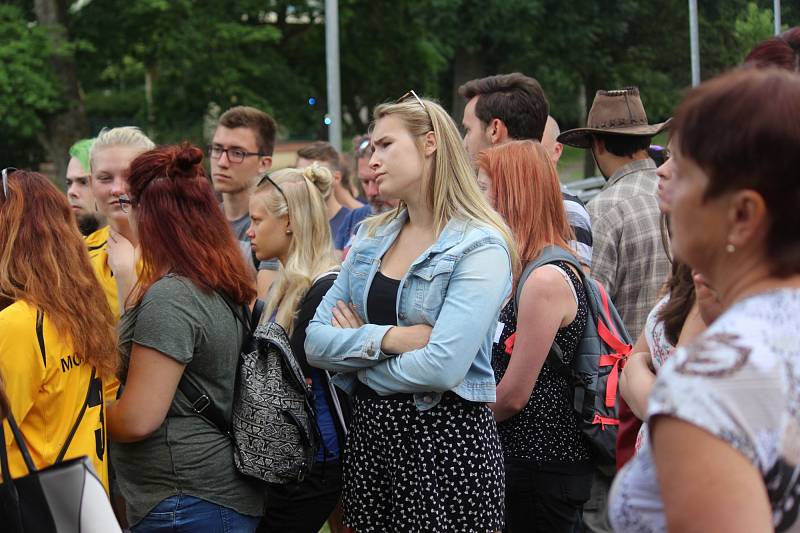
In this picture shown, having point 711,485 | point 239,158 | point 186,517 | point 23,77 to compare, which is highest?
point 23,77

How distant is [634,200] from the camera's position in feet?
15.4

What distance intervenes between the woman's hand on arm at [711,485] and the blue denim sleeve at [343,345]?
5.84 ft

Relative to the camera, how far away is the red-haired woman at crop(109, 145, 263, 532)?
3.18 m

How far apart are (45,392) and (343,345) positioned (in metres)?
0.93

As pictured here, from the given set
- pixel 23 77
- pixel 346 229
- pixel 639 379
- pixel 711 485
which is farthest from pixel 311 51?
pixel 711 485

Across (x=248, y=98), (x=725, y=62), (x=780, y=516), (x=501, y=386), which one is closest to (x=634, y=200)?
(x=501, y=386)

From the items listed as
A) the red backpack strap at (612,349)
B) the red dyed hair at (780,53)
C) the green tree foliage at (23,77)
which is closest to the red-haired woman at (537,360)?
the red backpack strap at (612,349)

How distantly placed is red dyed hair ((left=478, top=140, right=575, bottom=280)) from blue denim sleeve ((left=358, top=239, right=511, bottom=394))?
61 centimetres

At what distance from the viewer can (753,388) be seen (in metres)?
1.45

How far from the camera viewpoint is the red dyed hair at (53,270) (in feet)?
9.80

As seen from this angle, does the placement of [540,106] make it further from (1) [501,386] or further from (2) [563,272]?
(1) [501,386]

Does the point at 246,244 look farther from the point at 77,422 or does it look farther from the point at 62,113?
the point at 62,113

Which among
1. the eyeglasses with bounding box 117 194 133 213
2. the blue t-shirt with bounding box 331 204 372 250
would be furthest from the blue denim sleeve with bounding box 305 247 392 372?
the blue t-shirt with bounding box 331 204 372 250

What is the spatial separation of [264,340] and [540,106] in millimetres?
2255
